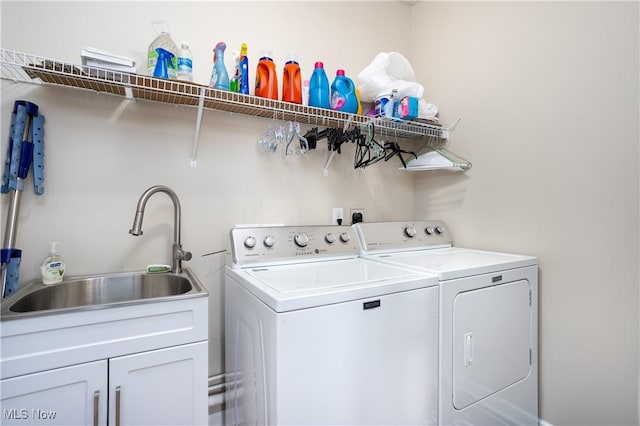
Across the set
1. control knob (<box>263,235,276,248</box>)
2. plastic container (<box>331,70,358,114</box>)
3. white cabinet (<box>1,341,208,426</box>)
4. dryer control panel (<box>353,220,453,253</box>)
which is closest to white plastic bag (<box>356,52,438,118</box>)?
plastic container (<box>331,70,358,114</box>)

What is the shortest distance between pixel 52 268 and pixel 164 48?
3.54ft

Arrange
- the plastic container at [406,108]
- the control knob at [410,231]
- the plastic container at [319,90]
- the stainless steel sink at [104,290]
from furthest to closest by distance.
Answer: the control knob at [410,231]
the plastic container at [406,108]
the plastic container at [319,90]
the stainless steel sink at [104,290]

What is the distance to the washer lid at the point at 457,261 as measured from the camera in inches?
54.6

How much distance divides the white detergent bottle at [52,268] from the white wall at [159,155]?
0.09 m

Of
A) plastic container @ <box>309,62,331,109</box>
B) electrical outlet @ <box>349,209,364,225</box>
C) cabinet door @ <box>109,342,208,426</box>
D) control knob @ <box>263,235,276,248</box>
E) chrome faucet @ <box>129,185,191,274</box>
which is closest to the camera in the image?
cabinet door @ <box>109,342,208,426</box>

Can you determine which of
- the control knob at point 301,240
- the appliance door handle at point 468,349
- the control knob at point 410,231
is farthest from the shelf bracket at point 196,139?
the appliance door handle at point 468,349

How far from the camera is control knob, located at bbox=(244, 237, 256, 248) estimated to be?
4.99 feet

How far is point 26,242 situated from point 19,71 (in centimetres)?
73

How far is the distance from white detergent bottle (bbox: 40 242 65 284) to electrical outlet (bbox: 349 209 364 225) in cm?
157

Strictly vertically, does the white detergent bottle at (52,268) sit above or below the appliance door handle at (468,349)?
above

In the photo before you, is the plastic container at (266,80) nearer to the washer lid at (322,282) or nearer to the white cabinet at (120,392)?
the washer lid at (322,282)

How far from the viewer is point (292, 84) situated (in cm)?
172

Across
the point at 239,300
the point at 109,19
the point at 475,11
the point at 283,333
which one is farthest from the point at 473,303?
the point at 109,19

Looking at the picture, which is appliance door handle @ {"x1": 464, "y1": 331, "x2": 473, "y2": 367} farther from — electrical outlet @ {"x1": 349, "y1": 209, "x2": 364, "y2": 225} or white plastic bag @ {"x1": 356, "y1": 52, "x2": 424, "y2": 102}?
white plastic bag @ {"x1": 356, "y1": 52, "x2": 424, "y2": 102}
